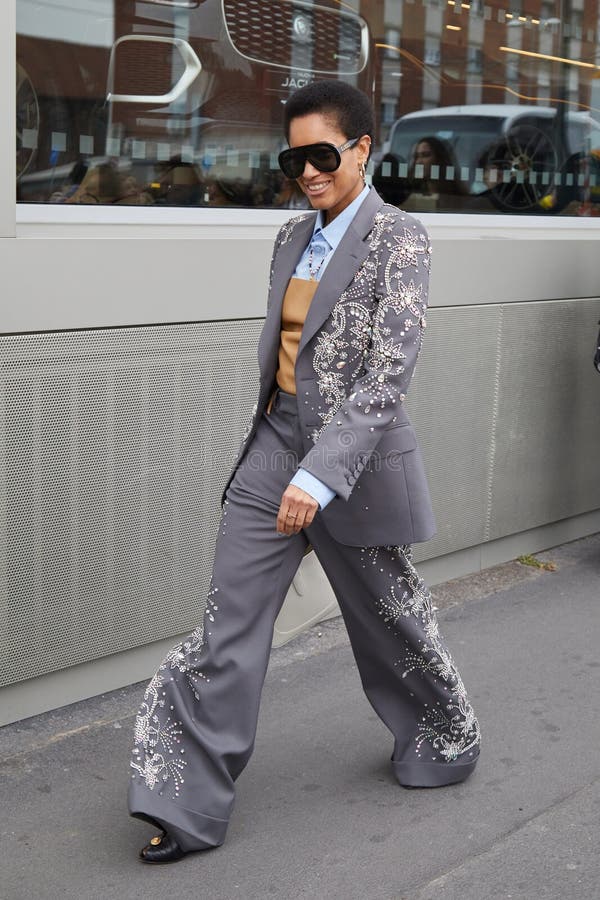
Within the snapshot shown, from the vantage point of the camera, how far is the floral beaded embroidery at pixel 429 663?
11.6 feet

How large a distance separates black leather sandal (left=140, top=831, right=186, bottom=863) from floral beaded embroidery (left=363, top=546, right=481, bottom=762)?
0.81 metres

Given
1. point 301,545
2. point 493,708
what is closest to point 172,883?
point 301,545

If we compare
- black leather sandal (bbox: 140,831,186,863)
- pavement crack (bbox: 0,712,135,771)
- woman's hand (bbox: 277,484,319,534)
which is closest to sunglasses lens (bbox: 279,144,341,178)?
woman's hand (bbox: 277,484,319,534)

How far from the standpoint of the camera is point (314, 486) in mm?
3104

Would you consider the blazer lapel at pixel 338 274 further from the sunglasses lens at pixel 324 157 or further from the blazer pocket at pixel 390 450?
the blazer pocket at pixel 390 450

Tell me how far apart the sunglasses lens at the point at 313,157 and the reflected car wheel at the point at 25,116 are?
51.6 inches

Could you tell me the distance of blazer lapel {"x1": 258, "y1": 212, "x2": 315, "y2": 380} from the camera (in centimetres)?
337

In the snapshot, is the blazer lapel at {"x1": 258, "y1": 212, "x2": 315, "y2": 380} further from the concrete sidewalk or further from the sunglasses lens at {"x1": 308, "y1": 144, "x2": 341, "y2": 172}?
the concrete sidewalk

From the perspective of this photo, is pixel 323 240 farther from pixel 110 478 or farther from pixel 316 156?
pixel 110 478

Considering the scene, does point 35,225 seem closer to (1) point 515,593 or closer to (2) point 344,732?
(2) point 344,732

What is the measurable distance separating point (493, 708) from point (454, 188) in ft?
9.23

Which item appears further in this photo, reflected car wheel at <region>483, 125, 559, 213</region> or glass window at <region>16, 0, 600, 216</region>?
reflected car wheel at <region>483, 125, 559, 213</region>

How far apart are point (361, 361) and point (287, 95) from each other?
230 cm

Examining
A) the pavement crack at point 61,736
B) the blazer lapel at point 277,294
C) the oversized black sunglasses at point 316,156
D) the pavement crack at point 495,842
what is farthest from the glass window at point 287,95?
the pavement crack at point 495,842
